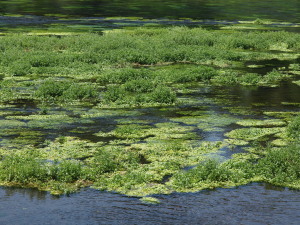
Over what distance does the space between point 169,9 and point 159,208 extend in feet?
239

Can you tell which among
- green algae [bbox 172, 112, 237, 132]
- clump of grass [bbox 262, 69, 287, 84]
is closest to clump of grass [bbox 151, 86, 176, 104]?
green algae [bbox 172, 112, 237, 132]

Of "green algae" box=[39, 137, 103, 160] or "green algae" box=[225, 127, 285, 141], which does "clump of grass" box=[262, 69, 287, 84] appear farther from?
"green algae" box=[39, 137, 103, 160]

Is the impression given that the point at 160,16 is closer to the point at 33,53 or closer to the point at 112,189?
the point at 33,53

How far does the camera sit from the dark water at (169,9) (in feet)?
252

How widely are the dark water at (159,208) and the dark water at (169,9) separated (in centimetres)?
5797

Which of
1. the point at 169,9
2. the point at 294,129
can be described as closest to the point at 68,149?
the point at 294,129

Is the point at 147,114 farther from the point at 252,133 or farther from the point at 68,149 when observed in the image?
the point at 68,149

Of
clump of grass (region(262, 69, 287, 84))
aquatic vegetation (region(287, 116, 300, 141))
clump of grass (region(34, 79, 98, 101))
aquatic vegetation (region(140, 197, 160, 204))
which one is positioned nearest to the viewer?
aquatic vegetation (region(140, 197, 160, 204))

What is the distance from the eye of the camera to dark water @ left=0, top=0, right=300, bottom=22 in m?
76.9

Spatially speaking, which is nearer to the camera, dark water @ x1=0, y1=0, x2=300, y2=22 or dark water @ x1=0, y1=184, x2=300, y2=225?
dark water @ x1=0, y1=184, x2=300, y2=225

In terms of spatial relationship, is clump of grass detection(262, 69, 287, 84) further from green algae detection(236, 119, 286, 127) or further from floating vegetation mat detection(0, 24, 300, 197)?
green algae detection(236, 119, 286, 127)

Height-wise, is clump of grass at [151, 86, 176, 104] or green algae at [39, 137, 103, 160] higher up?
clump of grass at [151, 86, 176, 104]

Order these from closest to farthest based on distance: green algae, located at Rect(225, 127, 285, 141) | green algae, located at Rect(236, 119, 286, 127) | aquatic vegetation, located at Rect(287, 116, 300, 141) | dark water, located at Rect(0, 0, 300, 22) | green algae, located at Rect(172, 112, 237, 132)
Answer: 1. aquatic vegetation, located at Rect(287, 116, 300, 141)
2. green algae, located at Rect(225, 127, 285, 141)
3. green algae, located at Rect(172, 112, 237, 132)
4. green algae, located at Rect(236, 119, 286, 127)
5. dark water, located at Rect(0, 0, 300, 22)

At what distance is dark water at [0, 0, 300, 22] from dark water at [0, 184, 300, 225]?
2282 inches
